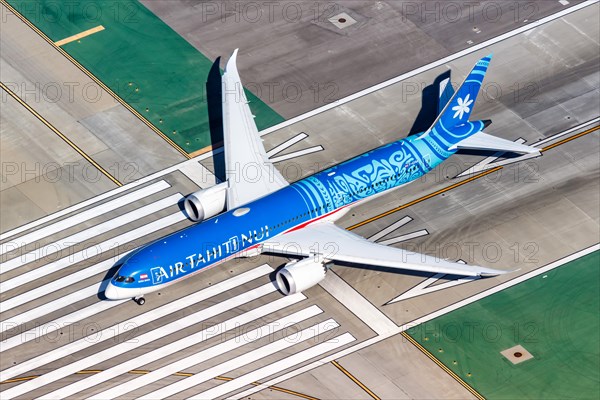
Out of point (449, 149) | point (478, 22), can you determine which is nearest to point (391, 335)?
point (449, 149)

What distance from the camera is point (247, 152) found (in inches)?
3979

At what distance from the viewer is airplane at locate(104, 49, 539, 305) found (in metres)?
91.0

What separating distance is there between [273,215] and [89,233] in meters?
15.2

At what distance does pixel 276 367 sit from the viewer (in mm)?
90188

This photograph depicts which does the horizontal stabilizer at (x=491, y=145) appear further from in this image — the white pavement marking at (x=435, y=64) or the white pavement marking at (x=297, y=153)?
the white pavement marking at (x=435, y=64)

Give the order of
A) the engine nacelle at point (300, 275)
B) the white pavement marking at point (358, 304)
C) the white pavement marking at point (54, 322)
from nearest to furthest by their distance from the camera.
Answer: the white pavement marking at point (54, 322)
the engine nacelle at point (300, 275)
the white pavement marking at point (358, 304)

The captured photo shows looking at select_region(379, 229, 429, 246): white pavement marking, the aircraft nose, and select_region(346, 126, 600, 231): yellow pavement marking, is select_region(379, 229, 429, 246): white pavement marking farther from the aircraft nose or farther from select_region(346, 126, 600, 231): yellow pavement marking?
the aircraft nose

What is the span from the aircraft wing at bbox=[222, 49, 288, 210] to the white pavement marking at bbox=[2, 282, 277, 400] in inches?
281

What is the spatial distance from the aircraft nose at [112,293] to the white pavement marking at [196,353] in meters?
4.54

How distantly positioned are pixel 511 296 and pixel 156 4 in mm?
45327

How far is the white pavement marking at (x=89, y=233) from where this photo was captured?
9706 cm

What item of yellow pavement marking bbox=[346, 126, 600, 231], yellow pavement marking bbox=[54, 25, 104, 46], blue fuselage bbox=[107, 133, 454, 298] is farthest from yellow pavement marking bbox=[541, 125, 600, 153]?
yellow pavement marking bbox=[54, 25, 104, 46]

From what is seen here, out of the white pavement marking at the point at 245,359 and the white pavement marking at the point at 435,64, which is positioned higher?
the white pavement marking at the point at 435,64

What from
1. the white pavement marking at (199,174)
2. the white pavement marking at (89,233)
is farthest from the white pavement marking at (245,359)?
the white pavement marking at (199,174)
